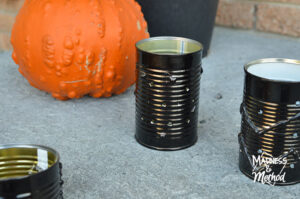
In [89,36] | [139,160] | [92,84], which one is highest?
[89,36]

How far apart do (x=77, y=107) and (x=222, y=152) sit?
0.65m

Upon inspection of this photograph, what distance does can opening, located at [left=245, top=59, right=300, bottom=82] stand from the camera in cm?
129

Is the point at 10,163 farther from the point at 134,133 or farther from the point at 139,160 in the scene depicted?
the point at 134,133

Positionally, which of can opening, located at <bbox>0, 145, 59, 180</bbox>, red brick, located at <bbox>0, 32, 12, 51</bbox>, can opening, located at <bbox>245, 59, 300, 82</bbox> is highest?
can opening, located at <bbox>245, 59, 300, 82</bbox>

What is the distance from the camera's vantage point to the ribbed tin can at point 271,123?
1.14m

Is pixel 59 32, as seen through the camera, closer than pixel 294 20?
Yes

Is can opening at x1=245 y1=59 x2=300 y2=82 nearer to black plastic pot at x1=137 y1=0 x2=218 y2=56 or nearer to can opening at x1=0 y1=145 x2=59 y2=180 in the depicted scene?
can opening at x1=0 y1=145 x2=59 y2=180

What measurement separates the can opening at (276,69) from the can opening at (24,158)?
0.63 m

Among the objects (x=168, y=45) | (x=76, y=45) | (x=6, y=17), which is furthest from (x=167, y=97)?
(x=6, y=17)

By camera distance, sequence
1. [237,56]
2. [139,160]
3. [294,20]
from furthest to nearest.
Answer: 1. [294,20]
2. [237,56]
3. [139,160]

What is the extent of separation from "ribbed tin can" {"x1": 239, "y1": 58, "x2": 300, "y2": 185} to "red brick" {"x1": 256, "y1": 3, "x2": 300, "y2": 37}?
4.99ft

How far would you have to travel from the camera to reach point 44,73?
1.71 m

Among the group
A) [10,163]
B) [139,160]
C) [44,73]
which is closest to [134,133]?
[139,160]

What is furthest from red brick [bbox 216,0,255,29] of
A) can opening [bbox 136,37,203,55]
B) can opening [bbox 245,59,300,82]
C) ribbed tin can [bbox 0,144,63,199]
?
ribbed tin can [bbox 0,144,63,199]
